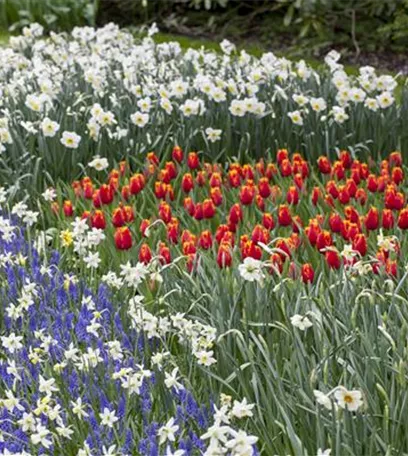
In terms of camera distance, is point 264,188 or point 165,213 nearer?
point 165,213

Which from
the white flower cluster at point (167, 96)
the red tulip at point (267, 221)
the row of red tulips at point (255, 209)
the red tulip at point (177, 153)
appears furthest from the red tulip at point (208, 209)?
the white flower cluster at point (167, 96)

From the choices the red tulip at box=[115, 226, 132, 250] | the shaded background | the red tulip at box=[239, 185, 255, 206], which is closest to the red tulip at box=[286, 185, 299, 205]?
the red tulip at box=[239, 185, 255, 206]

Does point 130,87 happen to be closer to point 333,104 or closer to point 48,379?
point 333,104

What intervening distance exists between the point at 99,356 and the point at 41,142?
200 cm

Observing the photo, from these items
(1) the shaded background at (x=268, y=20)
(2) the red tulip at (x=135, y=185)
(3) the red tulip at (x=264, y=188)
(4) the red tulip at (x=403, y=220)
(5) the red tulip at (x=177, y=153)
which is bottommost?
(1) the shaded background at (x=268, y=20)

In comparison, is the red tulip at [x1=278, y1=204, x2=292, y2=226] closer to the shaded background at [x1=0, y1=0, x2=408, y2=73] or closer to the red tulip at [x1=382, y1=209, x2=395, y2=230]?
the red tulip at [x1=382, y1=209, x2=395, y2=230]

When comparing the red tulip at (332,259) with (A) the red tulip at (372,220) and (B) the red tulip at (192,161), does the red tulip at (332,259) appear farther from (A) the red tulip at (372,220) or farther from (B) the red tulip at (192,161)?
(B) the red tulip at (192,161)

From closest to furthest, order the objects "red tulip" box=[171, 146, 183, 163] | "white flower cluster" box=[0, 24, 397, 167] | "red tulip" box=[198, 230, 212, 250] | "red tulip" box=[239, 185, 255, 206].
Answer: "red tulip" box=[198, 230, 212, 250] → "red tulip" box=[239, 185, 255, 206] → "red tulip" box=[171, 146, 183, 163] → "white flower cluster" box=[0, 24, 397, 167]

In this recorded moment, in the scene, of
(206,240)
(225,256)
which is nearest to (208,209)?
(206,240)

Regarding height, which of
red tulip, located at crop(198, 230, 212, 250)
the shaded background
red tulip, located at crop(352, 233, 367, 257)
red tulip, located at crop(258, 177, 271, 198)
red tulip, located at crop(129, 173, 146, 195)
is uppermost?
red tulip, located at crop(352, 233, 367, 257)

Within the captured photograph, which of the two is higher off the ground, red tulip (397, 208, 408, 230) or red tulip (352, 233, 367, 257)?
red tulip (352, 233, 367, 257)

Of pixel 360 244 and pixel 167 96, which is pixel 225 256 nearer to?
pixel 360 244

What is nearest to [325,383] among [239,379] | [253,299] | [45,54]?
[239,379]

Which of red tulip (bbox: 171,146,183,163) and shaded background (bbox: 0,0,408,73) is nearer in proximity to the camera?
red tulip (bbox: 171,146,183,163)
